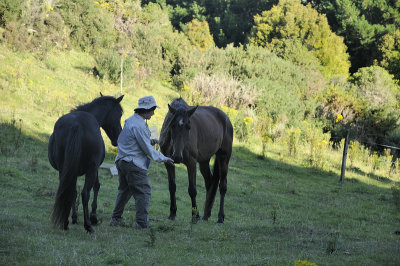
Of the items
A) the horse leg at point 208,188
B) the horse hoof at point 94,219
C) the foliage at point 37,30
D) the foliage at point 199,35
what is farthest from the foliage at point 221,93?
the foliage at point 199,35

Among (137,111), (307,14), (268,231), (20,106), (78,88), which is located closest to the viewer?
(137,111)

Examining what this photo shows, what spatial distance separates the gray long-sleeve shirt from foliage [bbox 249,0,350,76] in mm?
36388

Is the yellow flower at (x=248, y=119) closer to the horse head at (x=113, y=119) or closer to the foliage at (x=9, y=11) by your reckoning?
the horse head at (x=113, y=119)

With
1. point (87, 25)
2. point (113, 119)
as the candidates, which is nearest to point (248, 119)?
point (113, 119)

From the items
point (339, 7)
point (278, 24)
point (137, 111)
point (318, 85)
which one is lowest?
point (137, 111)

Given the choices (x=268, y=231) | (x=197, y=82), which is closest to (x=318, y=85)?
(x=197, y=82)

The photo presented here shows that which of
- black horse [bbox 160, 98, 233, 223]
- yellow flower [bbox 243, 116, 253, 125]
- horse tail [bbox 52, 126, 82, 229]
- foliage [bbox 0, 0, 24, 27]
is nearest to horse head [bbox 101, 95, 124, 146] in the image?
black horse [bbox 160, 98, 233, 223]

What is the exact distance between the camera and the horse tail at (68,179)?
5961mm

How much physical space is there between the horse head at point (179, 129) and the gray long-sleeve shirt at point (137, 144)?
63 cm

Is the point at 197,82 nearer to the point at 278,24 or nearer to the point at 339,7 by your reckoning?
the point at 278,24

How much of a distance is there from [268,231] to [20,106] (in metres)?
11.6

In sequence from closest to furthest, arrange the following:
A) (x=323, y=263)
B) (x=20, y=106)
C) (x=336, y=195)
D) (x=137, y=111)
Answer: (x=323, y=263) < (x=137, y=111) < (x=336, y=195) < (x=20, y=106)

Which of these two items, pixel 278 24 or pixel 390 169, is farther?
pixel 278 24

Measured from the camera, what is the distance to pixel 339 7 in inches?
1973
